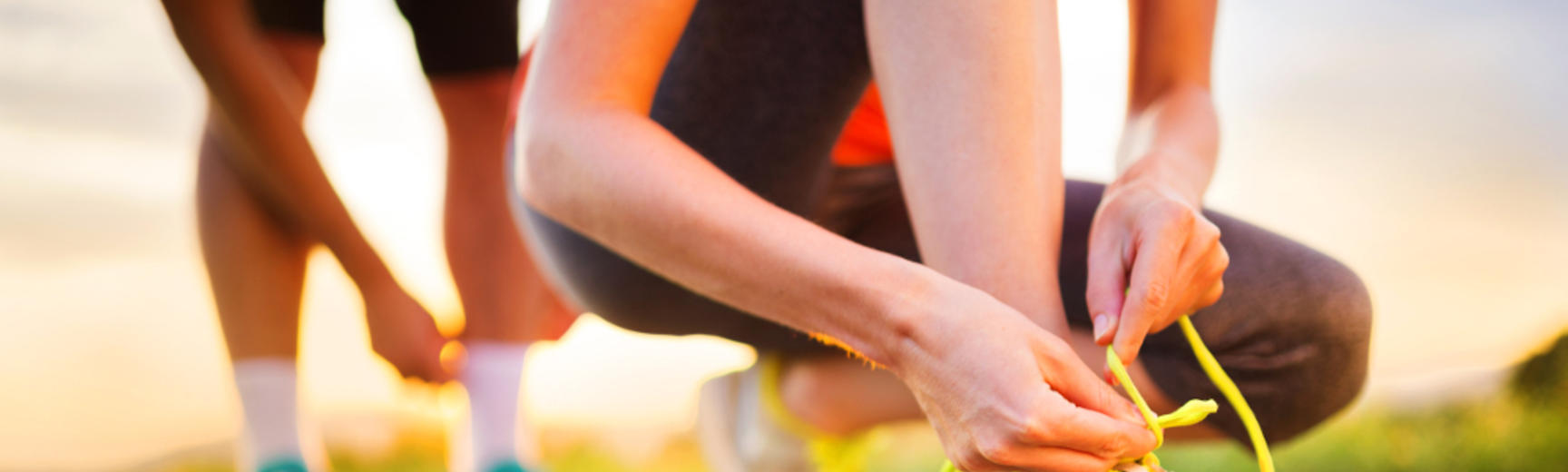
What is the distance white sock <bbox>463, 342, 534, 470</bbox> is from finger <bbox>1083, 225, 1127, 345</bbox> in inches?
27.3

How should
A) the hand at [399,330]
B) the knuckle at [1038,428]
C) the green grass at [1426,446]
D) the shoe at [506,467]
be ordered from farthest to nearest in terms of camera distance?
the green grass at [1426,446]
the shoe at [506,467]
the hand at [399,330]
the knuckle at [1038,428]

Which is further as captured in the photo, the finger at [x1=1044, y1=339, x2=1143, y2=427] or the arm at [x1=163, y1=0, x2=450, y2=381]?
the arm at [x1=163, y1=0, x2=450, y2=381]

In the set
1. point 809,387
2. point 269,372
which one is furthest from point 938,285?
point 269,372

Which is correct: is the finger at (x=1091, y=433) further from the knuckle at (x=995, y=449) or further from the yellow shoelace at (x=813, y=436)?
the yellow shoelace at (x=813, y=436)

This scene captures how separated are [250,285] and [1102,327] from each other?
2.75 feet

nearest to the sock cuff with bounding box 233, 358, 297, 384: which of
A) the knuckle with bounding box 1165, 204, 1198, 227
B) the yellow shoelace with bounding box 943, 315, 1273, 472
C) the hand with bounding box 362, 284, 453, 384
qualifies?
the hand with bounding box 362, 284, 453, 384

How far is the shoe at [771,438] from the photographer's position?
0.80 meters

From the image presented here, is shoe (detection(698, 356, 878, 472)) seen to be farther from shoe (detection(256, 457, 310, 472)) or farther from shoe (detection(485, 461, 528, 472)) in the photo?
shoe (detection(256, 457, 310, 472))

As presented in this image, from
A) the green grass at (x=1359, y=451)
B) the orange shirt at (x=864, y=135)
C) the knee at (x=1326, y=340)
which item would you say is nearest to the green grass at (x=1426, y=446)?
the green grass at (x=1359, y=451)

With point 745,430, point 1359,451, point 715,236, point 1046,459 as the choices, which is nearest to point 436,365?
point 745,430

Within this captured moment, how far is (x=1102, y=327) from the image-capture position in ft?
1.54

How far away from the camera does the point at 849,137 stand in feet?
2.53

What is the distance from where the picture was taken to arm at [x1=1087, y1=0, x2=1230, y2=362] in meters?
0.46

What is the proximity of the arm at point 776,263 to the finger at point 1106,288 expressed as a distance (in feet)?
0.18
